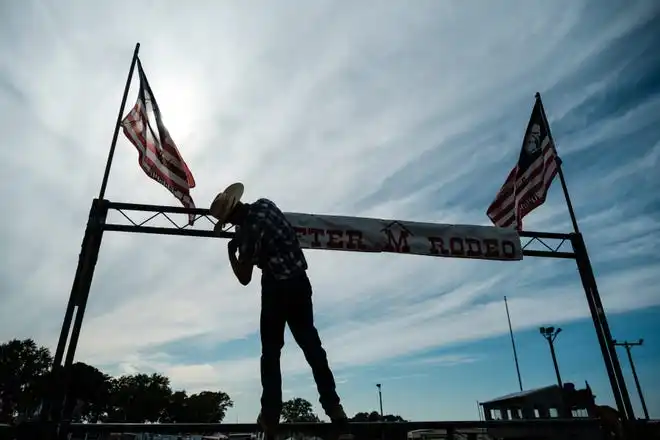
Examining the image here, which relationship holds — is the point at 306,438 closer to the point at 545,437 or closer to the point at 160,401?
the point at 545,437

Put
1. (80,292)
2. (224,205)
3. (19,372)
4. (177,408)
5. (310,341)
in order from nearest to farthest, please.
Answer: (310,341) < (224,205) < (80,292) < (19,372) < (177,408)

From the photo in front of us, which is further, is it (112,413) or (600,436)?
(112,413)

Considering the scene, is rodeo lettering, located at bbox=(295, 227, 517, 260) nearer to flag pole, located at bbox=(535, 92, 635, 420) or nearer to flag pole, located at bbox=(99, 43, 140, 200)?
flag pole, located at bbox=(535, 92, 635, 420)

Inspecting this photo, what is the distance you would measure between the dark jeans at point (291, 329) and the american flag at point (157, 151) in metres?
6.18

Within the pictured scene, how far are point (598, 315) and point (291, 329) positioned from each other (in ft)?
29.4

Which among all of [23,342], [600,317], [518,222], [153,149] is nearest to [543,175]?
[518,222]

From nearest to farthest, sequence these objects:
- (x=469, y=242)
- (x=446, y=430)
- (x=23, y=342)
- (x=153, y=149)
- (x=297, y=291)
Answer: (x=297, y=291) < (x=446, y=430) < (x=153, y=149) < (x=469, y=242) < (x=23, y=342)

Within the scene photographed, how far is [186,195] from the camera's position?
379 inches

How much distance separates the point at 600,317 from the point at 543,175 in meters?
3.74

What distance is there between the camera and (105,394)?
75750mm

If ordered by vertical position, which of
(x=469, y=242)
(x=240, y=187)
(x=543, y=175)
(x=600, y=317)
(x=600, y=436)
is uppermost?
(x=543, y=175)

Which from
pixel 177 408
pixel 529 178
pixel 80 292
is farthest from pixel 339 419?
pixel 177 408

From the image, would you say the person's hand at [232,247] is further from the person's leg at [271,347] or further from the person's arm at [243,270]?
the person's leg at [271,347]

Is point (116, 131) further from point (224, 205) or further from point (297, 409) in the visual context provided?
point (297, 409)
